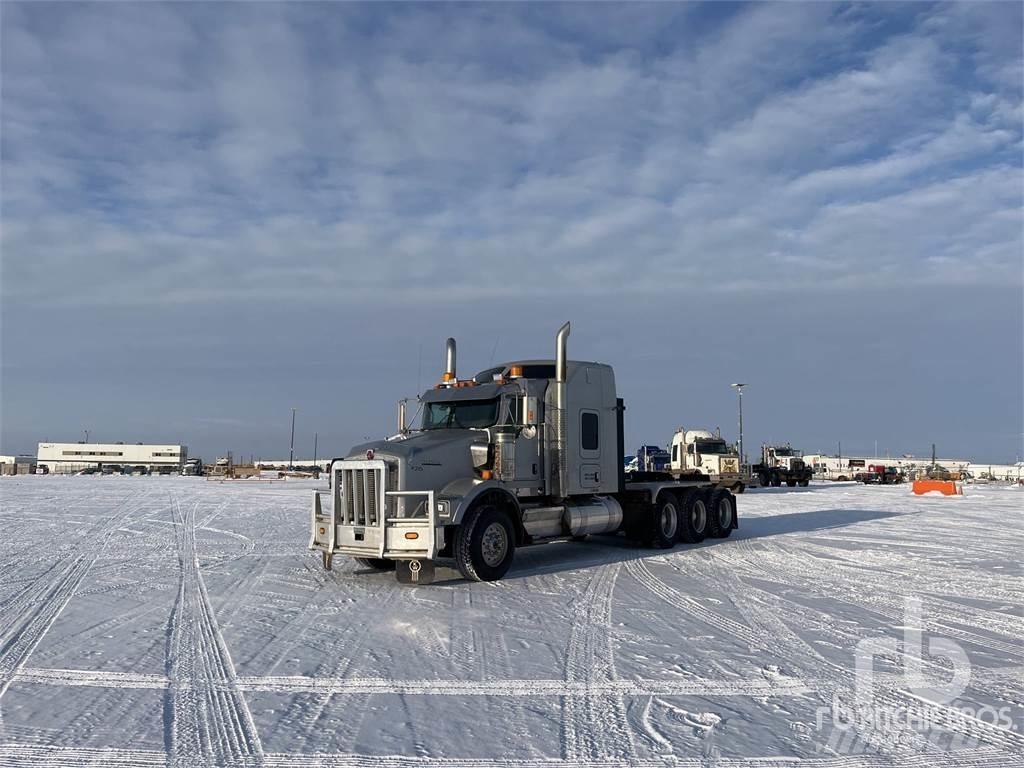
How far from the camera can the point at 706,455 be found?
3359cm

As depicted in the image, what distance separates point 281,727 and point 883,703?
407 centimetres

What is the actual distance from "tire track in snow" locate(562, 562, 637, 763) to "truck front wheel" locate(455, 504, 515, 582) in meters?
1.88

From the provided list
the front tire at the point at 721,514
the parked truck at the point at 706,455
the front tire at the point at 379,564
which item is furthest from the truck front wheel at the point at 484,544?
the parked truck at the point at 706,455

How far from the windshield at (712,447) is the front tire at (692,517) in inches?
719

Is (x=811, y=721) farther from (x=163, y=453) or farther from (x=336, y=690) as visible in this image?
(x=163, y=453)

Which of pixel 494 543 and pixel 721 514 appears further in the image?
pixel 721 514

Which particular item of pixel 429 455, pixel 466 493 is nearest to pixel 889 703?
pixel 466 493

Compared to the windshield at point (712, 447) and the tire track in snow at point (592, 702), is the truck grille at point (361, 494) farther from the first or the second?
the windshield at point (712, 447)

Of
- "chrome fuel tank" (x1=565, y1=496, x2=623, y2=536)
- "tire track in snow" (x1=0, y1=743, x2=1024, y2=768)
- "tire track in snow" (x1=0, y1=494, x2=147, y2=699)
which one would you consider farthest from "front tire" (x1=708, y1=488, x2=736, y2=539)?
"tire track in snow" (x1=0, y1=743, x2=1024, y2=768)

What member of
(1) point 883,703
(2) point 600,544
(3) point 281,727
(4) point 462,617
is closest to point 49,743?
(3) point 281,727

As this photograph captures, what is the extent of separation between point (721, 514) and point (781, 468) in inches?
1314

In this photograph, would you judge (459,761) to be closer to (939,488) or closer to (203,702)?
(203,702)

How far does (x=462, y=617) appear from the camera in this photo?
8.34 m

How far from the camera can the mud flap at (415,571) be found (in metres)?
10.3
